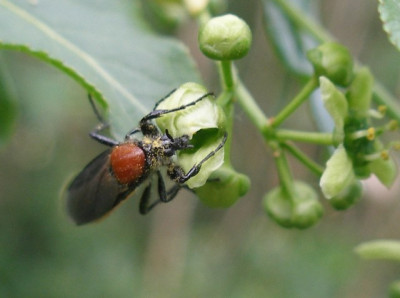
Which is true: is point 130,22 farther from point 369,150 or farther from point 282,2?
point 369,150

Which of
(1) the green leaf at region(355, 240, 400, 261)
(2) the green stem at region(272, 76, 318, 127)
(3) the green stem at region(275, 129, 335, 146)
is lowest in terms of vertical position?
(1) the green leaf at region(355, 240, 400, 261)

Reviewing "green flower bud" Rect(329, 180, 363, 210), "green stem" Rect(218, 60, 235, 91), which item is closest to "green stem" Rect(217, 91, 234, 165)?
"green stem" Rect(218, 60, 235, 91)

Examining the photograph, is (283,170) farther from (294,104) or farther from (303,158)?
(294,104)

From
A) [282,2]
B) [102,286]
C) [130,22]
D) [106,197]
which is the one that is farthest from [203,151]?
[102,286]

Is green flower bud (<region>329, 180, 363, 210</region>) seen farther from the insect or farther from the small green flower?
the insect

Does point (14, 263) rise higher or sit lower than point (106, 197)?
lower
